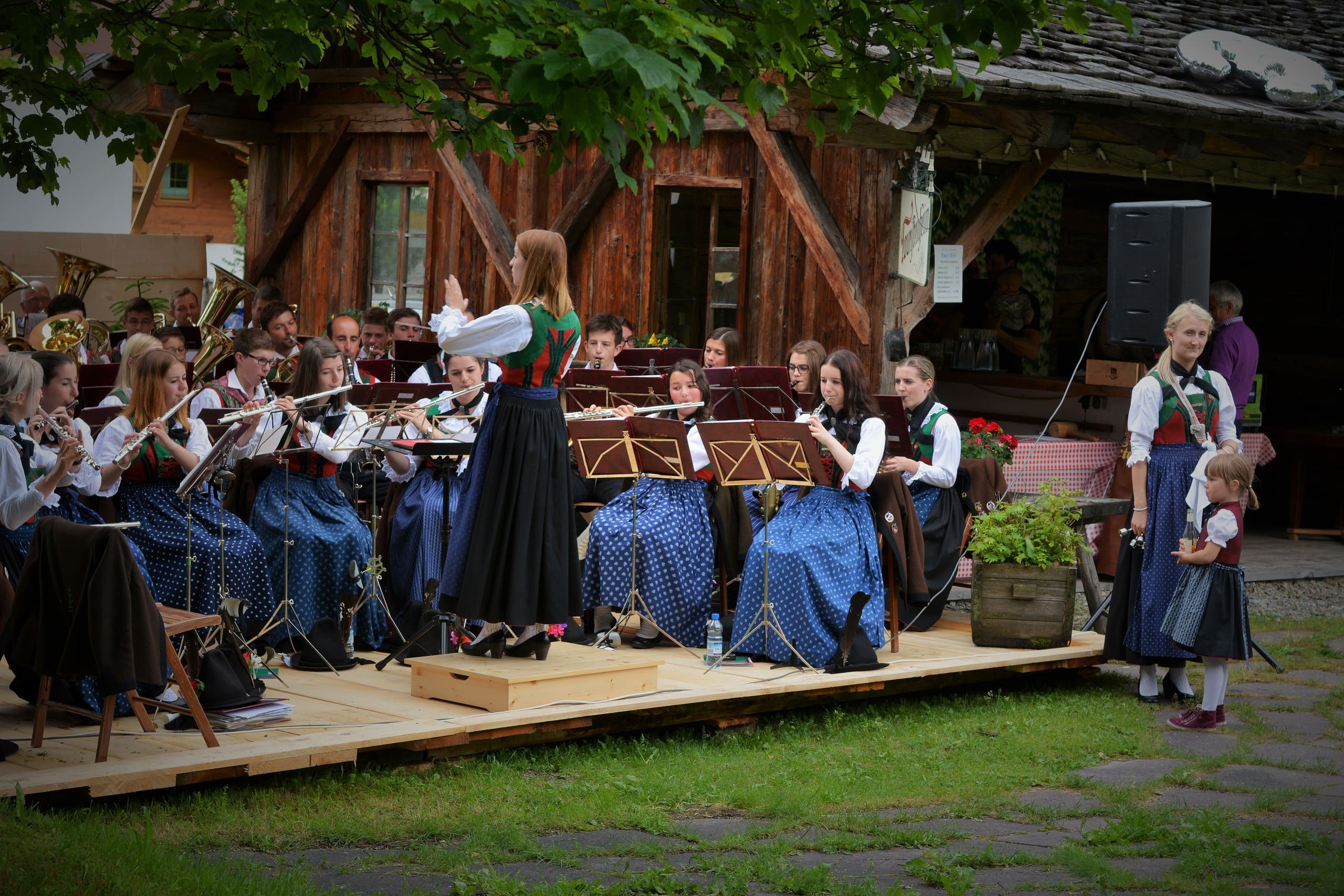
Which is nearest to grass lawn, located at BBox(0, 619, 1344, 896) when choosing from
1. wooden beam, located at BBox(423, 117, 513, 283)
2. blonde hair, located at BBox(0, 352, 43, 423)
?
blonde hair, located at BBox(0, 352, 43, 423)

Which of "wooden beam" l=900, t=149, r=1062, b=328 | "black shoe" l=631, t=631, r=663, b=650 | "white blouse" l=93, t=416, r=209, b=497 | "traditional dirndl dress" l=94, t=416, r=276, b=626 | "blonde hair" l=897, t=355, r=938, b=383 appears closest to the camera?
"white blouse" l=93, t=416, r=209, b=497

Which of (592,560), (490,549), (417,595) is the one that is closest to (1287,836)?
(490,549)

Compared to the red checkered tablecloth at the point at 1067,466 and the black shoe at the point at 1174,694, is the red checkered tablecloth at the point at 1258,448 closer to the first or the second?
the red checkered tablecloth at the point at 1067,466

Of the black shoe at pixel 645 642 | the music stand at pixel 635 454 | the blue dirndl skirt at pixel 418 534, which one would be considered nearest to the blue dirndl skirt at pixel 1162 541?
the music stand at pixel 635 454

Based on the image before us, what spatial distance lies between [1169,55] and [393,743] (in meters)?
8.05

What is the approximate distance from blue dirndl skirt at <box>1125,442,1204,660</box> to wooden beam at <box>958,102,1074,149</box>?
268 cm

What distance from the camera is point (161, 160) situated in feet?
51.3

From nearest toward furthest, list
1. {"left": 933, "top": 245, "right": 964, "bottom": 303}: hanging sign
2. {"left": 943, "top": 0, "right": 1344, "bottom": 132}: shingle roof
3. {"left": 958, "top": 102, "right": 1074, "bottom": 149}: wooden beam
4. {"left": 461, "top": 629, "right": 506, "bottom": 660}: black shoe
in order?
{"left": 461, "top": 629, "right": 506, "bottom": 660}: black shoe < {"left": 943, "top": 0, "right": 1344, "bottom": 132}: shingle roof < {"left": 958, "top": 102, "right": 1074, "bottom": 149}: wooden beam < {"left": 933, "top": 245, "right": 964, "bottom": 303}: hanging sign

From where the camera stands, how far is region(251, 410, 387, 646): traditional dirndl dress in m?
7.33

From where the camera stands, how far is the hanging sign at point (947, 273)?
9820 mm

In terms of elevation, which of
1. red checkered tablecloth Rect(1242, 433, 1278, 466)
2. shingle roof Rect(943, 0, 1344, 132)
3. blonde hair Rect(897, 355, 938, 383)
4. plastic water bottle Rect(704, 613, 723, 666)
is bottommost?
plastic water bottle Rect(704, 613, 723, 666)

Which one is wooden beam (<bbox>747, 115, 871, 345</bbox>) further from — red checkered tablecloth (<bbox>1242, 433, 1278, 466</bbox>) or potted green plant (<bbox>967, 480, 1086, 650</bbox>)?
red checkered tablecloth (<bbox>1242, 433, 1278, 466</bbox>)

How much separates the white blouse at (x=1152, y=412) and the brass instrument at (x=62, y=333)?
6846mm

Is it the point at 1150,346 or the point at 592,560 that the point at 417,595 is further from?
the point at 1150,346
